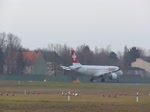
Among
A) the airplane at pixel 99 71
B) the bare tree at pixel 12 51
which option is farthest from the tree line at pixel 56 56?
the airplane at pixel 99 71

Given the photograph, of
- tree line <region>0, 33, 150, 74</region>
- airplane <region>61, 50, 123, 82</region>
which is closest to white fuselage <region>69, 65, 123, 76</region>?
airplane <region>61, 50, 123, 82</region>

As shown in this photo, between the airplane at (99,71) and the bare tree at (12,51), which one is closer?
the airplane at (99,71)

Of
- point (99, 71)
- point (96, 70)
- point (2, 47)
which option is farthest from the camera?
point (2, 47)

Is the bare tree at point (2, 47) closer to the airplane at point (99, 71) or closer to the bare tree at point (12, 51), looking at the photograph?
the bare tree at point (12, 51)

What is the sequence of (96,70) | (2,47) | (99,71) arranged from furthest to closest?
1. (2,47)
2. (96,70)
3. (99,71)

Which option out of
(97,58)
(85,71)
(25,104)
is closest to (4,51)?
(97,58)

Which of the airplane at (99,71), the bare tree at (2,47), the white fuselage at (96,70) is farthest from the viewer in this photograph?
the bare tree at (2,47)

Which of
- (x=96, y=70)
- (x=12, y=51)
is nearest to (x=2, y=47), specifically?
(x=12, y=51)

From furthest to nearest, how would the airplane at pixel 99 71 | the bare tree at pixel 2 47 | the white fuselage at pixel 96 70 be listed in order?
the bare tree at pixel 2 47 < the white fuselage at pixel 96 70 < the airplane at pixel 99 71

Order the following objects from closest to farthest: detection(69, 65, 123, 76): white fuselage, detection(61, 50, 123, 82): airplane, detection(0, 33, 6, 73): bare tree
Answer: detection(61, 50, 123, 82): airplane → detection(69, 65, 123, 76): white fuselage → detection(0, 33, 6, 73): bare tree

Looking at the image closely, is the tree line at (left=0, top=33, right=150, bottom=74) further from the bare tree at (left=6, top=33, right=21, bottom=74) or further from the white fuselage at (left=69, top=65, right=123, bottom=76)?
the white fuselage at (left=69, top=65, right=123, bottom=76)

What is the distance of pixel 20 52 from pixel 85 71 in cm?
4774

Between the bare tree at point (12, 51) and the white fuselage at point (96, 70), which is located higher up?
the bare tree at point (12, 51)

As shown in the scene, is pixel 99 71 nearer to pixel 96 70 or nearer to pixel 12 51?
pixel 96 70
